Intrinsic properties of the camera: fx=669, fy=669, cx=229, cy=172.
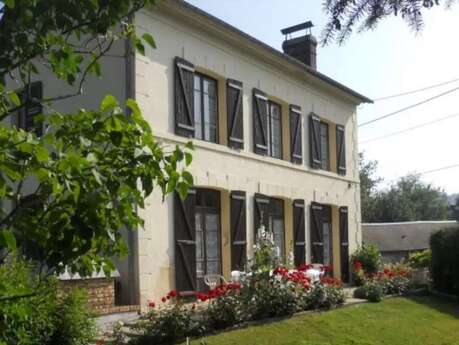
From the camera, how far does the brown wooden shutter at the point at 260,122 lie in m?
15.6

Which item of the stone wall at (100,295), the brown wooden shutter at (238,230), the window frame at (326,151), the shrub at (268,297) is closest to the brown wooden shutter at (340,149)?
the window frame at (326,151)

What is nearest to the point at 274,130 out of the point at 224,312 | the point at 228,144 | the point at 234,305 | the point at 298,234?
the point at 298,234

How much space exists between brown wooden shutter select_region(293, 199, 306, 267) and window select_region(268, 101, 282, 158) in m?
1.41

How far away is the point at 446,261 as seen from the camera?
17172mm

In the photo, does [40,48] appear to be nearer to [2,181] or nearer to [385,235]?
[2,181]

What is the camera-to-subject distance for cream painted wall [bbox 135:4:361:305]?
11852 millimetres

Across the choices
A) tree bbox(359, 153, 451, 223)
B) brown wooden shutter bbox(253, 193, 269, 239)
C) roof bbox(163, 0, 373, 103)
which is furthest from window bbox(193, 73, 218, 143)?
tree bbox(359, 153, 451, 223)

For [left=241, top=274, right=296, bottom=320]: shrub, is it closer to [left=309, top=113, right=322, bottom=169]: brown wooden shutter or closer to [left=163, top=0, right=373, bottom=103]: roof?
[left=163, top=0, right=373, bottom=103]: roof

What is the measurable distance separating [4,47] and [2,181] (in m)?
0.54

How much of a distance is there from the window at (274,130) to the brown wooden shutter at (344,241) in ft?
13.3

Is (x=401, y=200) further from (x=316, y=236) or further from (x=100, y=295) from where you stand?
(x=100, y=295)

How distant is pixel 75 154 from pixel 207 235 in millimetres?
11782

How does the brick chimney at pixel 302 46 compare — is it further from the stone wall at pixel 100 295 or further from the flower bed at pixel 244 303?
the stone wall at pixel 100 295

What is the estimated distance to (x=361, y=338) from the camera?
10.7 meters
